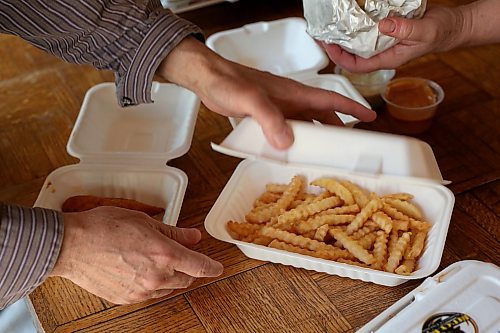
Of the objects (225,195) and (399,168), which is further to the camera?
(225,195)

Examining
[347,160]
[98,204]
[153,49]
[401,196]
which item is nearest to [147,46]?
[153,49]

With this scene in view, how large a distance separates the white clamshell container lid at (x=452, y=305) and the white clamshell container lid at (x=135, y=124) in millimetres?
559

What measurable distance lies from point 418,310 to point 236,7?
1.19m

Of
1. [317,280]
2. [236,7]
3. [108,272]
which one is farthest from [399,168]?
[236,7]

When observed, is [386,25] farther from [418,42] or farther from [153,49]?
[153,49]

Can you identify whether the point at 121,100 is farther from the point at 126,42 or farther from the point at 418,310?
the point at 418,310

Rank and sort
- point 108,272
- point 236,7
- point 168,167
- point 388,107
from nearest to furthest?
point 108,272 → point 168,167 → point 388,107 → point 236,7

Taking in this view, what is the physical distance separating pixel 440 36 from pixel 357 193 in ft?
1.34

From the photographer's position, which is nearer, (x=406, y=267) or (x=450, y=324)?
(x=450, y=324)

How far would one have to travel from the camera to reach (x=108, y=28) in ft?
3.82

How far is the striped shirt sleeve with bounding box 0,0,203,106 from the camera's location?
3.80 feet

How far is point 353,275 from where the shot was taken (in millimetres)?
1043

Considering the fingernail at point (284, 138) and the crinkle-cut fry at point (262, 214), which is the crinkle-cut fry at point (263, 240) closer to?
the crinkle-cut fry at point (262, 214)

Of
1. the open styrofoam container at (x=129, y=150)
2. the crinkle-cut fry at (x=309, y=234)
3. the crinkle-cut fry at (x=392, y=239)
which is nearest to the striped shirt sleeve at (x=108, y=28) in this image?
the open styrofoam container at (x=129, y=150)
